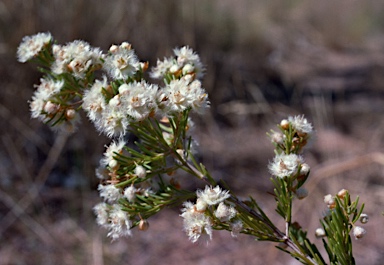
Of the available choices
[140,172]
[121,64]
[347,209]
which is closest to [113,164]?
[140,172]

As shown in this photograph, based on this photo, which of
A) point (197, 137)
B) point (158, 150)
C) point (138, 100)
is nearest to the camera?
point (138, 100)

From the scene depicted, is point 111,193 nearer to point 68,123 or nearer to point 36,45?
point 68,123

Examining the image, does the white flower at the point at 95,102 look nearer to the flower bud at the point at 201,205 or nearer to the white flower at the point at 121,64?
the white flower at the point at 121,64

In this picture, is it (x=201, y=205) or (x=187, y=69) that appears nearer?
(x=201, y=205)

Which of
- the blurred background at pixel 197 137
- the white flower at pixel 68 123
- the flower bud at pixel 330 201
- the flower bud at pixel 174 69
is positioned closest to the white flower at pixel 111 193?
the white flower at pixel 68 123

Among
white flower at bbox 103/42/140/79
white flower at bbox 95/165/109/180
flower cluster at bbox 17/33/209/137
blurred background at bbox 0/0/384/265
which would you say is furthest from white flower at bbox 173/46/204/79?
blurred background at bbox 0/0/384/265

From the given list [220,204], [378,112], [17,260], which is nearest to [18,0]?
[17,260]
